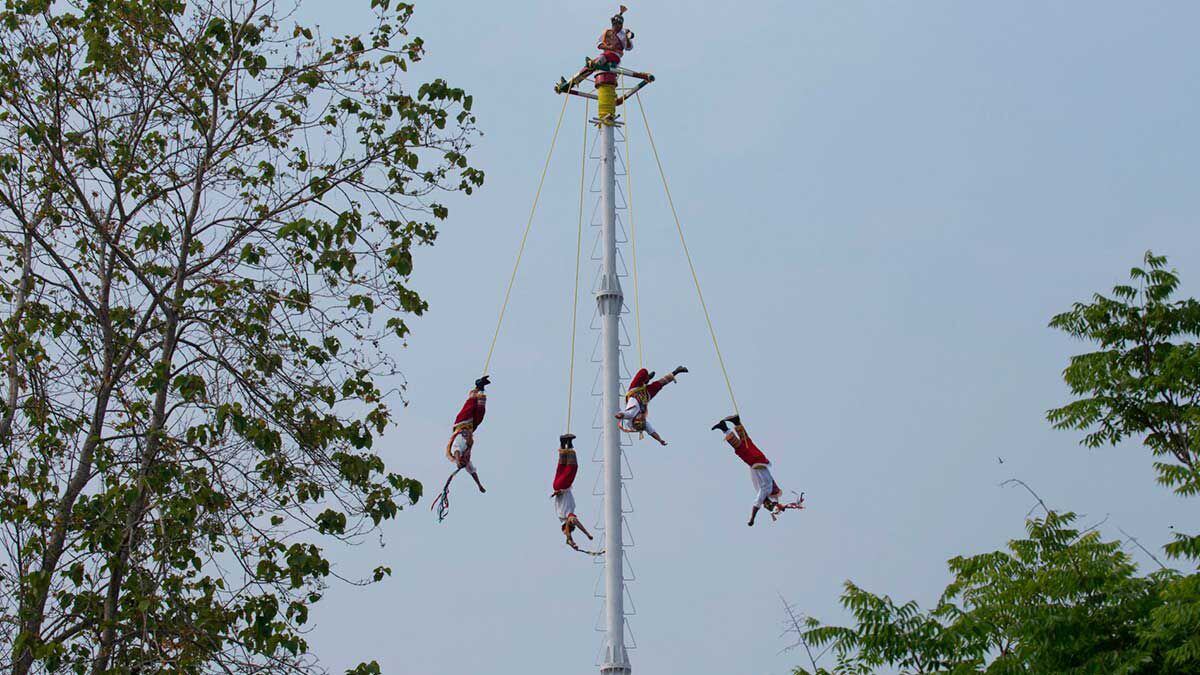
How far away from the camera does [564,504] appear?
14.8 meters

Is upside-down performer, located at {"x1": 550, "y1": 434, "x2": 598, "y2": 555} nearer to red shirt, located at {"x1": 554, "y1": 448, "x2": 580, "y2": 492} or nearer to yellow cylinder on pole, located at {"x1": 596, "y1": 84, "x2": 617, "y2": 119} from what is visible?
red shirt, located at {"x1": 554, "y1": 448, "x2": 580, "y2": 492}

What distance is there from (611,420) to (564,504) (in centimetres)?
99

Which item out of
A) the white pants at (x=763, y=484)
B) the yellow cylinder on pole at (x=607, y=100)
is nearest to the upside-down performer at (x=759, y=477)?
the white pants at (x=763, y=484)

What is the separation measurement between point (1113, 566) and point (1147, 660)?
148cm

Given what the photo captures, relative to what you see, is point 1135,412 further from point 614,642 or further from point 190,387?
point 190,387

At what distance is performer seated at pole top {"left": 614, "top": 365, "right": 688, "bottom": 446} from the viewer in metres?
14.6

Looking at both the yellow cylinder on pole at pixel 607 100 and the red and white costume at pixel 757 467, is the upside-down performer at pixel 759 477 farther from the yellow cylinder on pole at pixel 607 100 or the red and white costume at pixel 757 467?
the yellow cylinder on pole at pixel 607 100

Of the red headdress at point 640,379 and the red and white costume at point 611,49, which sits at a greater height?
the red and white costume at point 611,49

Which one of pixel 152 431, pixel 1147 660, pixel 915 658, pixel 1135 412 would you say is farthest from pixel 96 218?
pixel 1135 412

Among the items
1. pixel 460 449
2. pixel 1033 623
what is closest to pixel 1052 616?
pixel 1033 623

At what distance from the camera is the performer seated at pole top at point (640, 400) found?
576 inches

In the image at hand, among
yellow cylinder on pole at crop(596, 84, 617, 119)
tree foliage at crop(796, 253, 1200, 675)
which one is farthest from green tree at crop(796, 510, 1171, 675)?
yellow cylinder on pole at crop(596, 84, 617, 119)

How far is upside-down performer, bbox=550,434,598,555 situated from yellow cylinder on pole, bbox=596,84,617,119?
12.2 feet

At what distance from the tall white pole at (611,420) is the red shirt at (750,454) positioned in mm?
1325
